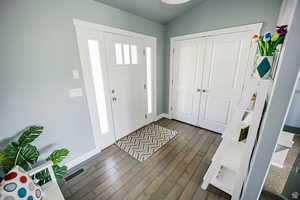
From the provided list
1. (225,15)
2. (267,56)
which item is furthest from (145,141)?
(225,15)

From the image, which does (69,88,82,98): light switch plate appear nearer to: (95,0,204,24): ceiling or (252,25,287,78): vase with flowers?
(95,0,204,24): ceiling

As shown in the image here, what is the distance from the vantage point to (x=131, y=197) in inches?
54.4

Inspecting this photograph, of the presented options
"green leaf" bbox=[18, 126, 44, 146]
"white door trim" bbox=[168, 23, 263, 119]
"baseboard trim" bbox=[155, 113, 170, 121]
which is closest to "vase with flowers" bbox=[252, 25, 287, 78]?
"white door trim" bbox=[168, 23, 263, 119]

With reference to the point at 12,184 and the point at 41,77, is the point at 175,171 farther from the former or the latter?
the point at 41,77

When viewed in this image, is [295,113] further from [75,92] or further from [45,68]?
[45,68]

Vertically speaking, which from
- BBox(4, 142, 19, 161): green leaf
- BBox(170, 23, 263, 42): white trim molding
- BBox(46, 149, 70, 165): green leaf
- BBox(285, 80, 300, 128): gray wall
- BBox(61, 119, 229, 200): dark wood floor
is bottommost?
BBox(61, 119, 229, 200): dark wood floor

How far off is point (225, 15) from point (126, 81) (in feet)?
7.22

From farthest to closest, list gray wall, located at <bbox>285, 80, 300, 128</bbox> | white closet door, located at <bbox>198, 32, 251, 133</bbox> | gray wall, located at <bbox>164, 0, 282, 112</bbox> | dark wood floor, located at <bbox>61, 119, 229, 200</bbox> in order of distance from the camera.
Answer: white closet door, located at <bbox>198, 32, 251, 133</bbox> < gray wall, located at <bbox>164, 0, 282, 112</bbox> < dark wood floor, located at <bbox>61, 119, 229, 200</bbox> < gray wall, located at <bbox>285, 80, 300, 128</bbox>

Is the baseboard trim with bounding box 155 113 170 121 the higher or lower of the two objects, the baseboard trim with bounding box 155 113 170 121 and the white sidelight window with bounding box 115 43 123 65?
the lower

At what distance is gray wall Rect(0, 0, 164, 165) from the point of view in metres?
1.19

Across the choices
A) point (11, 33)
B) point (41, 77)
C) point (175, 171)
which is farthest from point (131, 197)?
point (11, 33)

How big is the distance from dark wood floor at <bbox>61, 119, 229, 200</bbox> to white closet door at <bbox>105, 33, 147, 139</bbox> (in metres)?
0.64

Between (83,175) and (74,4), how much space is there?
93.3 inches

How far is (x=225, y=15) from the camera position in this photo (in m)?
2.08
